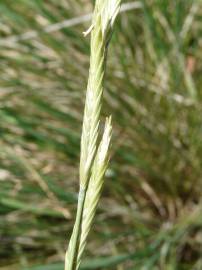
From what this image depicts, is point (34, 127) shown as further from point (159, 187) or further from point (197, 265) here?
point (197, 265)

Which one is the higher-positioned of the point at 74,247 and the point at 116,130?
the point at 116,130

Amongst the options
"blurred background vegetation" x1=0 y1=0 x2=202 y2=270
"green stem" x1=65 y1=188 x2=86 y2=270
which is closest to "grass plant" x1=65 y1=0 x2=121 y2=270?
"green stem" x1=65 y1=188 x2=86 y2=270

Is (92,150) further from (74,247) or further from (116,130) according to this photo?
(116,130)

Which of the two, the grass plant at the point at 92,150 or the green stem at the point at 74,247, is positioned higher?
the grass plant at the point at 92,150

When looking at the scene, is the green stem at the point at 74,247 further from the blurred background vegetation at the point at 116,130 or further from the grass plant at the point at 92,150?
the blurred background vegetation at the point at 116,130

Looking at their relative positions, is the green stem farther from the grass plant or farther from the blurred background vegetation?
the blurred background vegetation

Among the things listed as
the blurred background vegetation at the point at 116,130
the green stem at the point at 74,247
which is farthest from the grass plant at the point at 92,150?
the blurred background vegetation at the point at 116,130

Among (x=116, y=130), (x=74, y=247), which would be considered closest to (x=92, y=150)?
(x=74, y=247)

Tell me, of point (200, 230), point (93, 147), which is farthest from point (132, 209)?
point (93, 147)
